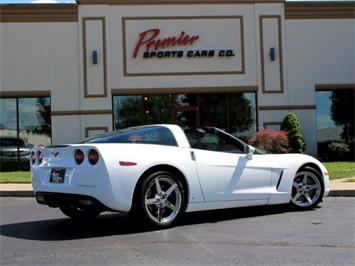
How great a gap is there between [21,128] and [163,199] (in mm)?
13963

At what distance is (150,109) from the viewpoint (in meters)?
18.9

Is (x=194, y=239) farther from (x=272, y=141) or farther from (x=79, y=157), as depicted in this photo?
(x=272, y=141)

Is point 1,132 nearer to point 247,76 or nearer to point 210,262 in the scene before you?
point 247,76

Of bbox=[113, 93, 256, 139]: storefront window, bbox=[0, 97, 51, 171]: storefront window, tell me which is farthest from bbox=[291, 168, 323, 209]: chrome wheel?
bbox=[0, 97, 51, 171]: storefront window

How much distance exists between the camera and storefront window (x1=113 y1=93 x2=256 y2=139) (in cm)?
1883

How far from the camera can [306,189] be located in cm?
770

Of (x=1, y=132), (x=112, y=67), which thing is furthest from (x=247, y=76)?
(x=1, y=132)

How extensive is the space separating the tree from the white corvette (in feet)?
34.8

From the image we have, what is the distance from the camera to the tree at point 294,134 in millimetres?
17953

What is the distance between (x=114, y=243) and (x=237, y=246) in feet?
4.70

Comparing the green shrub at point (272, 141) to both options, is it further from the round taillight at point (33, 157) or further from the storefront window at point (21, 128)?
the round taillight at point (33, 157)

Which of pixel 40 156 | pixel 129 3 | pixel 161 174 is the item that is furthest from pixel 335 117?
pixel 40 156

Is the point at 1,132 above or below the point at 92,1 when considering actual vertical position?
below

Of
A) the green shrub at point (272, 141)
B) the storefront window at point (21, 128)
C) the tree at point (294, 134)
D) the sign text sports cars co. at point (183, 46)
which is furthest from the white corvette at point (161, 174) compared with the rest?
the storefront window at point (21, 128)
